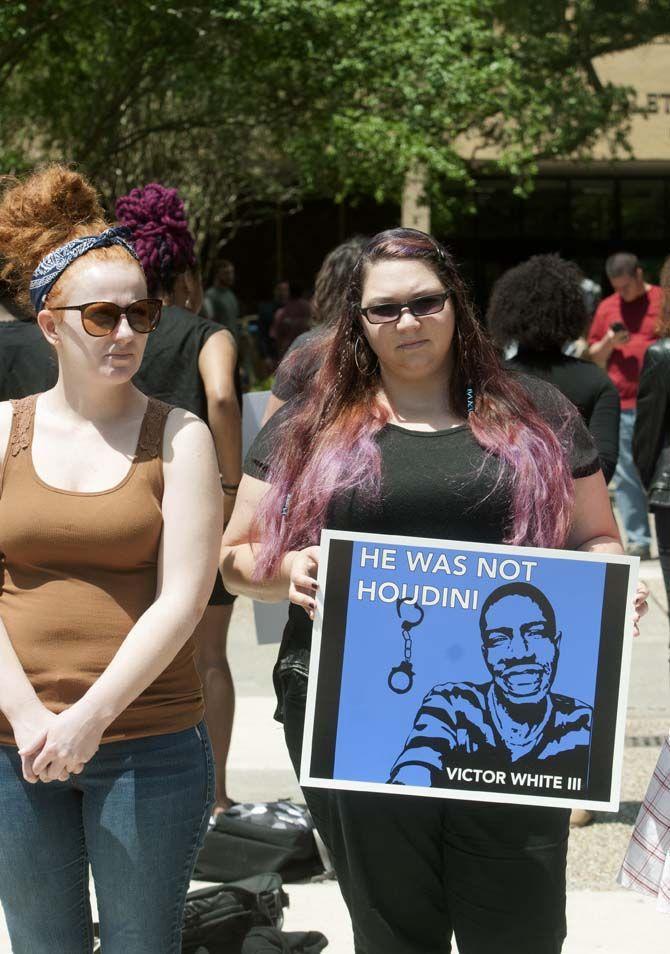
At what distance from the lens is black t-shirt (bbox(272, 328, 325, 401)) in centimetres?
372

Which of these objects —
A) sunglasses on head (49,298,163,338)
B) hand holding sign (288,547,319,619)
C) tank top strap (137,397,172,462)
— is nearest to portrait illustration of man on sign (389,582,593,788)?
hand holding sign (288,547,319,619)

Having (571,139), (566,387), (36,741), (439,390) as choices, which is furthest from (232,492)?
(571,139)

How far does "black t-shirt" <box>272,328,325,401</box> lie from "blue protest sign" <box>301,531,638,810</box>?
1.13m

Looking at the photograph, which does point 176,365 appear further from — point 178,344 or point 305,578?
point 305,578

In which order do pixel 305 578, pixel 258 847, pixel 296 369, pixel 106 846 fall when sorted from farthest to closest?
pixel 258 847 < pixel 296 369 < pixel 305 578 < pixel 106 846

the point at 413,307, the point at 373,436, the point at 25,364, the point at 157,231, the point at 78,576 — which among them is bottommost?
the point at 78,576

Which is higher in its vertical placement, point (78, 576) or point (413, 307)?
point (413, 307)

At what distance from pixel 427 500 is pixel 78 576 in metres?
0.70

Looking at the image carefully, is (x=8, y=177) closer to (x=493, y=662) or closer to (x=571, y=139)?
(x=493, y=662)

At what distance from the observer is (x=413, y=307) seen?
267 cm

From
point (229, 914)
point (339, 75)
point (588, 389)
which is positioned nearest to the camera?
point (229, 914)

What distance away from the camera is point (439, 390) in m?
2.77

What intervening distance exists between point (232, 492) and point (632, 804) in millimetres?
2175

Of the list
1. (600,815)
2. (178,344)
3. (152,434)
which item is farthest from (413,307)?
(600,815)
